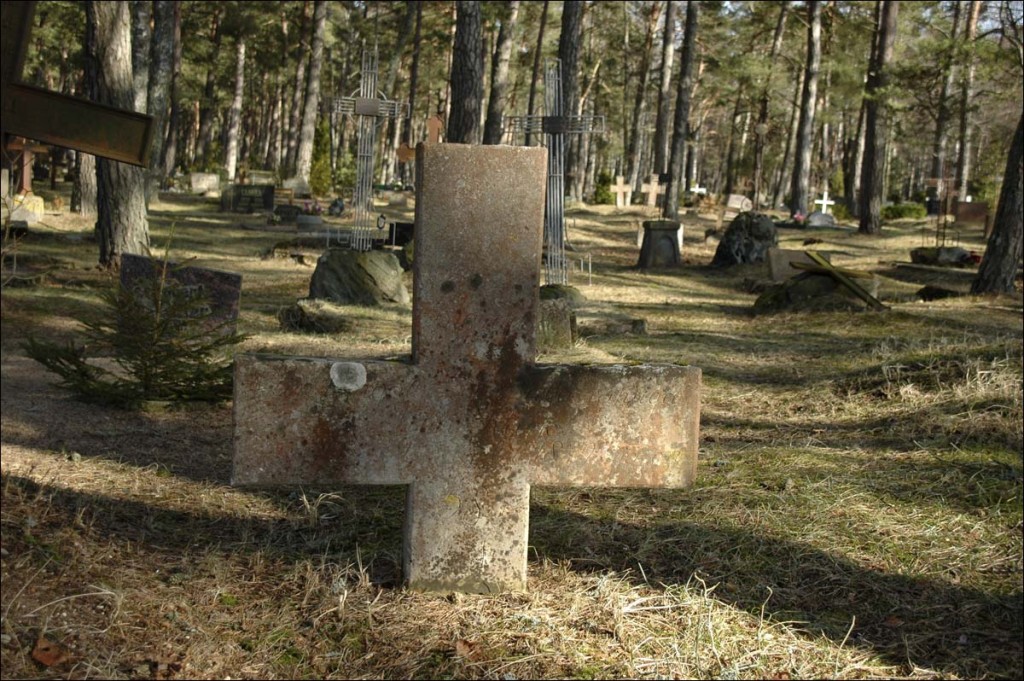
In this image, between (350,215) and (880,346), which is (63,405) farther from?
(350,215)

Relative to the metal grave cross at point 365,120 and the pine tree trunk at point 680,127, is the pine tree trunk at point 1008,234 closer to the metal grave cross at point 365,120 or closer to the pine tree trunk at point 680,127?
the metal grave cross at point 365,120

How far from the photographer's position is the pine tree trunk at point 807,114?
28375 millimetres

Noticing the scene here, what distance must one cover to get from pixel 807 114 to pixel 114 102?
2172cm

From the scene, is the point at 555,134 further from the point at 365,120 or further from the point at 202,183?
the point at 202,183

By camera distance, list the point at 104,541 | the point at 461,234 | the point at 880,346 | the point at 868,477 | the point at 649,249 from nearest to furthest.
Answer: the point at 461,234, the point at 104,541, the point at 868,477, the point at 880,346, the point at 649,249

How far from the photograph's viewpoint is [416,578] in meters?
3.37

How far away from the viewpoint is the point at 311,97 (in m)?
31.3

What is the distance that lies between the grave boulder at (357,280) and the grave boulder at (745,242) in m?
7.43

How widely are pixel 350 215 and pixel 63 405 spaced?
63.6 feet

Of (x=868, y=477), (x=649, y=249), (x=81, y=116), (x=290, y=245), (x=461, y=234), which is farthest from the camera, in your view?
(x=649, y=249)

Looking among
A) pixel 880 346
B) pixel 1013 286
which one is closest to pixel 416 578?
pixel 880 346

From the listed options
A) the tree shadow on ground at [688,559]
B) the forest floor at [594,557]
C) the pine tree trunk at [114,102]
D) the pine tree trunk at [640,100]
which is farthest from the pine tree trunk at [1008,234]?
the pine tree trunk at [640,100]

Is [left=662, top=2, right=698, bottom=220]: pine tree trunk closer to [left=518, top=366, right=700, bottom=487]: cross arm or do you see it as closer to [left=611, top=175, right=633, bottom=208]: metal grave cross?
[left=611, top=175, right=633, bottom=208]: metal grave cross

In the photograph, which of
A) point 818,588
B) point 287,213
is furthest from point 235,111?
point 818,588
